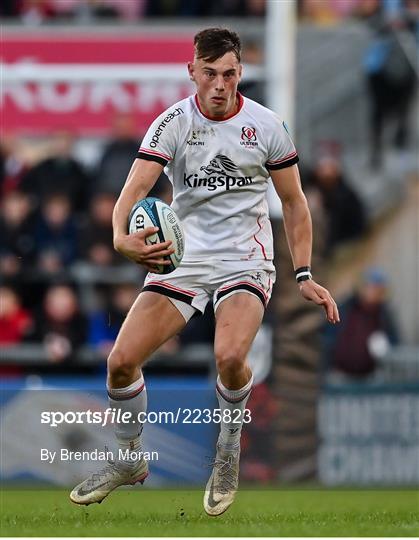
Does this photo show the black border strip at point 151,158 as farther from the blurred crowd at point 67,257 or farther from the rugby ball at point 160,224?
the blurred crowd at point 67,257

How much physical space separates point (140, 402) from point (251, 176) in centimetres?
146

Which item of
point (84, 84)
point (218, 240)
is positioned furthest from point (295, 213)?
point (84, 84)

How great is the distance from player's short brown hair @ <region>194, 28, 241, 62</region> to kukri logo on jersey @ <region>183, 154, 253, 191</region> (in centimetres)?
59

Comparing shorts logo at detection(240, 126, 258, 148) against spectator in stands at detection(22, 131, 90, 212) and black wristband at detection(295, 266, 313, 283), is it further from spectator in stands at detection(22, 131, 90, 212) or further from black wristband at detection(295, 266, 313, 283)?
spectator in stands at detection(22, 131, 90, 212)

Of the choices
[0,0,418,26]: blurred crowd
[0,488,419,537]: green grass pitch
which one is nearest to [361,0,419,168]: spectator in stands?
[0,0,418,26]: blurred crowd

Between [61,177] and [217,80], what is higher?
[217,80]

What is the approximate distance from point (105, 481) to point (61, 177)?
7271 mm

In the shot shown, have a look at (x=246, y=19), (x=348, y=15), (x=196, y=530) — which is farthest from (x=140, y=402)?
(x=348, y=15)

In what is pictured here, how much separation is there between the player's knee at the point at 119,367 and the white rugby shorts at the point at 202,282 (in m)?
0.44

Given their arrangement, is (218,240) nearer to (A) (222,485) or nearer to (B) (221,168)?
(B) (221,168)

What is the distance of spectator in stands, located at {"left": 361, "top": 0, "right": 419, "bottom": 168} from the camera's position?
17734 millimetres

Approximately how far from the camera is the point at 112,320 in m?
14.7

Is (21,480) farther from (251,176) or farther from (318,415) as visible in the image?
(251,176)

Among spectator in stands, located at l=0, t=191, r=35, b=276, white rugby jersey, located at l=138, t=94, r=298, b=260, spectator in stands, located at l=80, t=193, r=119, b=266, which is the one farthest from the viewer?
spectator in stands, located at l=0, t=191, r=35, b=276
